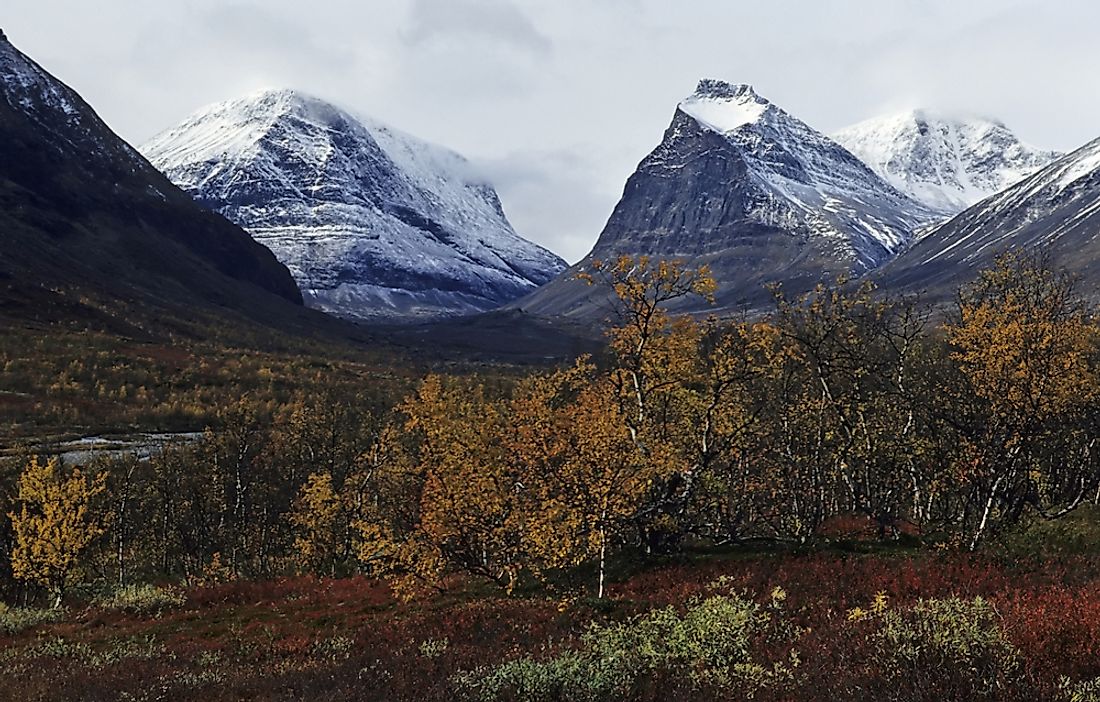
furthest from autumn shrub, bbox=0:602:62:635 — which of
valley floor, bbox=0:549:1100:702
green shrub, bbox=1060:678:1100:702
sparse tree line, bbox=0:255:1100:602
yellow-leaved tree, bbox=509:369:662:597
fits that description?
green shrub, bbox=1060:678:1100:702

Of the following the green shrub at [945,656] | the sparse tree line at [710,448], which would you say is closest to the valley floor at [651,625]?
the green shrub at [945,656]

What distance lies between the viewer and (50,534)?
1270 inches

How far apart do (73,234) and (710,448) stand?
172160 mm


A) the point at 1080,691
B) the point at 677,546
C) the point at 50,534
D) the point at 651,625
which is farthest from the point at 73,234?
the point at 1080,691

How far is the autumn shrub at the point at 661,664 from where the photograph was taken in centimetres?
998

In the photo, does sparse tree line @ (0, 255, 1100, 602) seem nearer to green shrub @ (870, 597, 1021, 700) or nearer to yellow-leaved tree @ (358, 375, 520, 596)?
yellow-leaved tree @ (358, 375, 520, 596)

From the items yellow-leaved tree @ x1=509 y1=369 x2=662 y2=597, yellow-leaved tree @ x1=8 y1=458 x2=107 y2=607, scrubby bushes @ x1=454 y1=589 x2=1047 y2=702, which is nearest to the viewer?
scrubby bushes @ x1=454 y1=589 x2=1047 y2=702

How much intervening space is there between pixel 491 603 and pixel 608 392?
734 cm

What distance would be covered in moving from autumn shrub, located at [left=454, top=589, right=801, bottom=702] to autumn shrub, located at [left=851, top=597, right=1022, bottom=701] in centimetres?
127

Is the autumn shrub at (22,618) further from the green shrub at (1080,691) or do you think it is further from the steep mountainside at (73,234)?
the steep mountainside at (73,234)

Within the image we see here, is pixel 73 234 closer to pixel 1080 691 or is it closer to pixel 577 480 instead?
pixel 577 480

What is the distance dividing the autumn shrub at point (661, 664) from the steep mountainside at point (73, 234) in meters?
117

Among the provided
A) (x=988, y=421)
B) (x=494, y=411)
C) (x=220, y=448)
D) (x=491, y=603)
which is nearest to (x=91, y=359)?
(x=220, y=448)

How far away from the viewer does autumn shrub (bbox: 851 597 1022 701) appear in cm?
764
